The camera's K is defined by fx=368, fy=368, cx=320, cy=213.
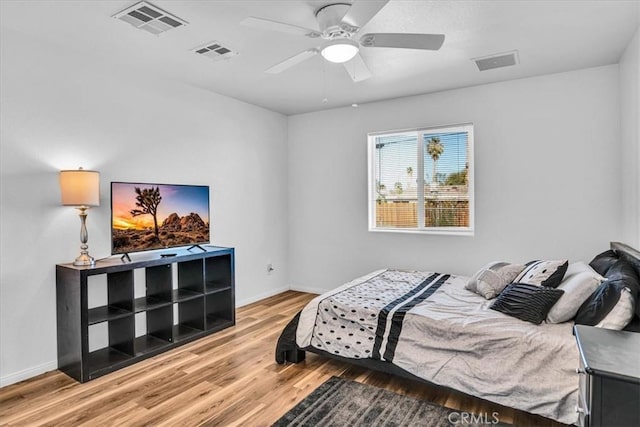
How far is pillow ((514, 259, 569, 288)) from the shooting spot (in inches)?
Answer: 105

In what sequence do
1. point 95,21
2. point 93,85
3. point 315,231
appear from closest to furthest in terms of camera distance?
point 95,21, point 93,85, point 315,231

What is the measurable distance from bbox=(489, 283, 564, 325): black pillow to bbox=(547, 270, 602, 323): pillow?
3cm

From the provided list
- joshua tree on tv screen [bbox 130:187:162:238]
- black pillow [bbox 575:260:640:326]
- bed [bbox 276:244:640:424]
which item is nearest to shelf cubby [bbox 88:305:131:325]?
joshua tree on tv screen [bbox 130:187:162:238]

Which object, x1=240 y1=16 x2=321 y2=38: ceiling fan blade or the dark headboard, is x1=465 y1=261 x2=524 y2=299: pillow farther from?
x1=240 y1=16 x2=321 y2=38: ceiling fan blade

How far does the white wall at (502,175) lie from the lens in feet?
11.9

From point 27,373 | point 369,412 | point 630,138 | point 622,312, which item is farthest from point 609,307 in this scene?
point 27,373

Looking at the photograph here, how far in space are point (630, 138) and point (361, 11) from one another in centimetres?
271

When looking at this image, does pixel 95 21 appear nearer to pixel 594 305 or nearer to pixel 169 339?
pixel 169 339

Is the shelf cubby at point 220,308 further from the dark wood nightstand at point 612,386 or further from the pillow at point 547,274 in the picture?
the dark wood nightstand at point 612,386

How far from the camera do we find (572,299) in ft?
7.70

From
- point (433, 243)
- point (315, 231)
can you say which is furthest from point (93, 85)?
point (433, 243)

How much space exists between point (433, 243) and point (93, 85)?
12.9 feet

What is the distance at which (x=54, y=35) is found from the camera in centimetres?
284

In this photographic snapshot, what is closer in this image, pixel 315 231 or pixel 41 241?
pixel 41 241
